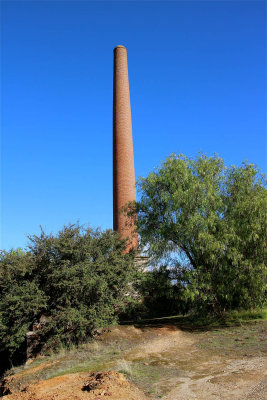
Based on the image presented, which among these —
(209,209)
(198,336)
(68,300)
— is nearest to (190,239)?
(209,209)

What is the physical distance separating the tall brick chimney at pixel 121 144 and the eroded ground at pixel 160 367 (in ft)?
35.4

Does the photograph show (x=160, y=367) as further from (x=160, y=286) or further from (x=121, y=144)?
(x=121, y=144)

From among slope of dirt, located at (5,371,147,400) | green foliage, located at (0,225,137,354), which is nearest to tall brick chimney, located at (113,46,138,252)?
green foliage, located at (0,225,137,354)

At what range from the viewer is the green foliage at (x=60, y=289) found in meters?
12.7

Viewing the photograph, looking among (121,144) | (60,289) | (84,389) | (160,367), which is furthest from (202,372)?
(121,144)

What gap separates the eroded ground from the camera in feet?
23.7

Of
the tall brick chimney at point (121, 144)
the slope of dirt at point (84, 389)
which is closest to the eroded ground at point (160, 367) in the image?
the slope of dirt at point (84, 389)

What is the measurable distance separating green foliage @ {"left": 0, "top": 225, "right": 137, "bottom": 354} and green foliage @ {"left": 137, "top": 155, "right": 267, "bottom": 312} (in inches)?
116

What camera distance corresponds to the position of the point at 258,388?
6977 millimetres

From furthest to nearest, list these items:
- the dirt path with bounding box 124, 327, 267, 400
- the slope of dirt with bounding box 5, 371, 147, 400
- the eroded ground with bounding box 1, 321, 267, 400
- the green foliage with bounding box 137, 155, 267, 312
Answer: the green foliage with bounding box 137, 155, 267, 312 → the eroded ground with bounding box 1, 321, 267, 400 → the slope of dirt with bounding box 5, 371, 147, 400 → the dirt path with bounding box 124, 327, 267, 400

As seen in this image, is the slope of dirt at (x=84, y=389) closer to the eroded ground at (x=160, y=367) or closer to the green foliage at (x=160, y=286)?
the eroded ground at (x=160, y=367)

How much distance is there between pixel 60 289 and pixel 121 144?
14.8m

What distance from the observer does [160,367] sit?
30.7 feet

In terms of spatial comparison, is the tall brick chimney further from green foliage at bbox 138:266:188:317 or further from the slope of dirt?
the slope of dirt
